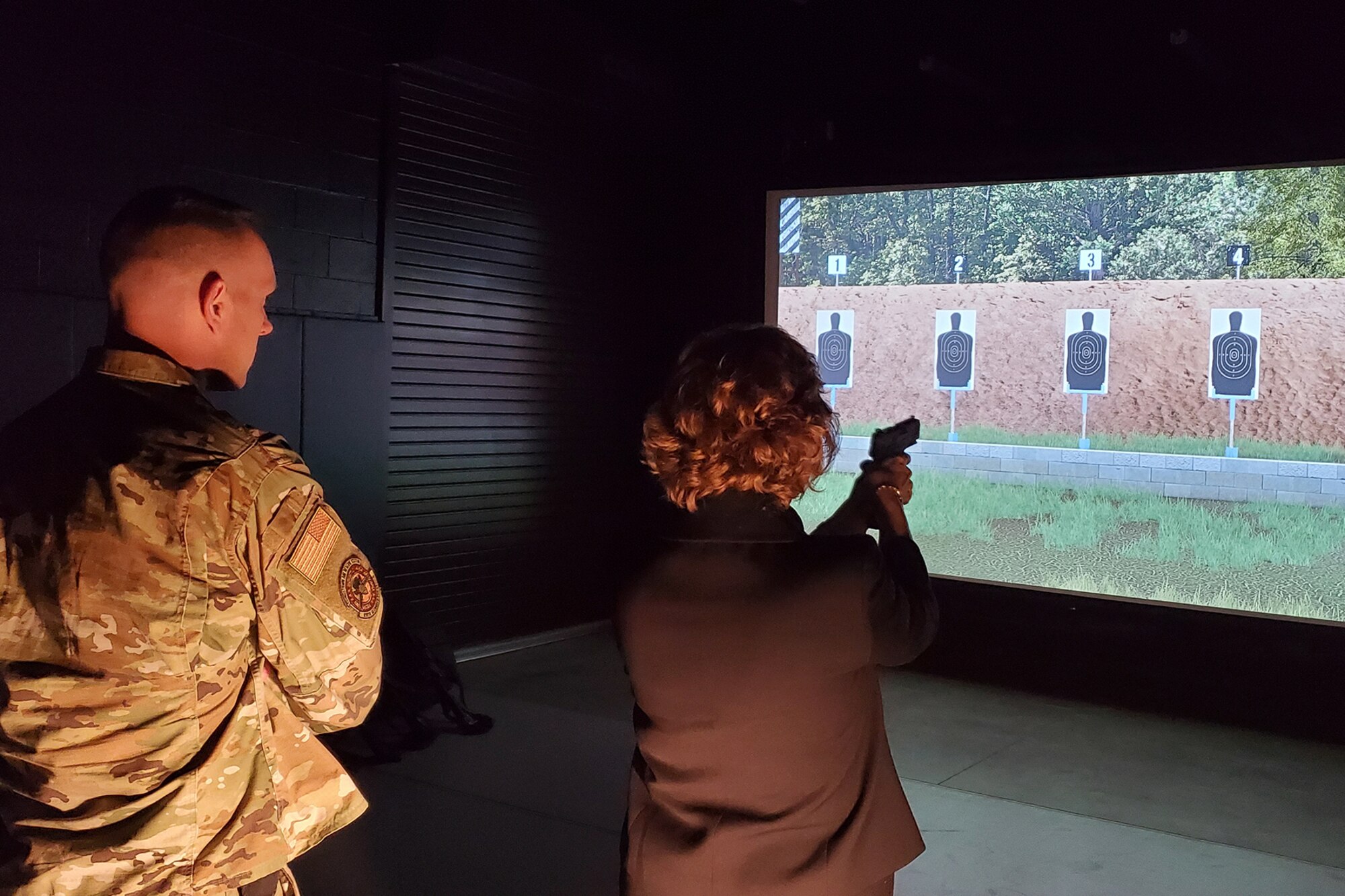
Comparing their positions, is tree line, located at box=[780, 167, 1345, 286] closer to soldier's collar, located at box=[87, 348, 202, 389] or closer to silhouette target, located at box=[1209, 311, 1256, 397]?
silhouette target, located at box=[1209, 311, 1256, 397]

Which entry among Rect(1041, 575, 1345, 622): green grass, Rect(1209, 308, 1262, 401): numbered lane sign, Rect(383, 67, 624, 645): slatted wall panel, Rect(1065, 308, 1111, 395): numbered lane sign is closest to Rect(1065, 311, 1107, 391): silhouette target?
Rect(1065, 308, 1111, 395): numbered lane sign

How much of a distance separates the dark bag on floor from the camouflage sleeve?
2836mm

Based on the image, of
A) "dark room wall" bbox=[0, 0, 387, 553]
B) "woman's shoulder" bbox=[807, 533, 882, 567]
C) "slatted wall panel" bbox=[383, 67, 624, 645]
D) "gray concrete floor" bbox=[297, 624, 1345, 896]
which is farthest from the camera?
"slatted wall panel" bbox=[383, 67, 624, 645]

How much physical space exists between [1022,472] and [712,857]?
4156mm

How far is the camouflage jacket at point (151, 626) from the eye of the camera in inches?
44.6

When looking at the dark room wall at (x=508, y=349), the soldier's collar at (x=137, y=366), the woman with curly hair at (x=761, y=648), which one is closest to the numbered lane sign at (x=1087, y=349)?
the dark room wall at (x=508, y=349)

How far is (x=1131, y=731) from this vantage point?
450 centimetres

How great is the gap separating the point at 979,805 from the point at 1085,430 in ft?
6.63

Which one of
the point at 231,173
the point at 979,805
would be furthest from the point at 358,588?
the point at 231,173

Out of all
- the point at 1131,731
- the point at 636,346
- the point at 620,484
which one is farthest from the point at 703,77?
the point at 1131,731

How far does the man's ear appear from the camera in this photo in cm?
120

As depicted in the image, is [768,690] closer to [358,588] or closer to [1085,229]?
[358,588]

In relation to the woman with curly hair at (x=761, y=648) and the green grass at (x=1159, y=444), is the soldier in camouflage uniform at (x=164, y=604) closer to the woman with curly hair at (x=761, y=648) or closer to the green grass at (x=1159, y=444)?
the woman with curly hair at (x=761, y=648)

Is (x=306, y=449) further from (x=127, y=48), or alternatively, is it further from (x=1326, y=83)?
(x=1326, y=83)
